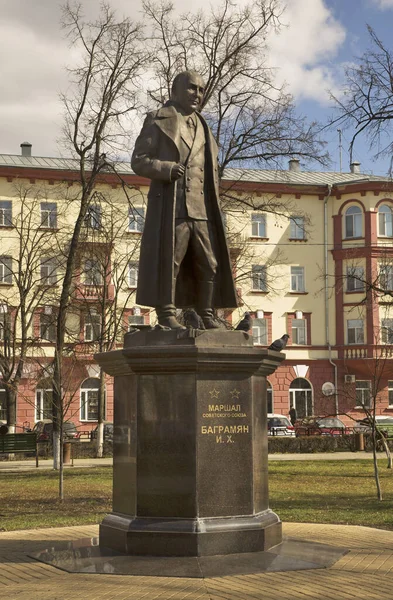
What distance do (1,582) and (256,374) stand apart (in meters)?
3.10

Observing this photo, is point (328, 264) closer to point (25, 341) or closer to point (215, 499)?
point (25, 341)

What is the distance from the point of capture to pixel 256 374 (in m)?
9.51

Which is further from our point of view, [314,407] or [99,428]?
[314,407]

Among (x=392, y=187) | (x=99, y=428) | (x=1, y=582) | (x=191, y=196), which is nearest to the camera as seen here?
(x=1, y=582)

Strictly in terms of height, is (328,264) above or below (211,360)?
above

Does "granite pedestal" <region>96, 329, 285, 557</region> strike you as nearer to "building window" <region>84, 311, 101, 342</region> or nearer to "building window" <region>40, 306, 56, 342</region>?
"building window" <region>84, 311, 101, 342</region>

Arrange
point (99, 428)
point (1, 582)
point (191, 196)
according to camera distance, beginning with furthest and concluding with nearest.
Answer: point (99, 428) → point (191, 196) → point (1, 582)

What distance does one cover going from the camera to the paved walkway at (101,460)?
27938 mm

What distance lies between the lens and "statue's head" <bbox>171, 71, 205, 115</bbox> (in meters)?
9.93

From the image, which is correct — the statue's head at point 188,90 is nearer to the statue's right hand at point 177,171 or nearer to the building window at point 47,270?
the statue's right hand at point 177,171

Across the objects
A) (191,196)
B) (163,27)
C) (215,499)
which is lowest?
(215,499)

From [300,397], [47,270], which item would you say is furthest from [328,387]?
[47,270]

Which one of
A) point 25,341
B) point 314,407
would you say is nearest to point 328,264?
point 314,407

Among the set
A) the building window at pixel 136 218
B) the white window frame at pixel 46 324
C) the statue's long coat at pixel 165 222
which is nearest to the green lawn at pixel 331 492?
the statue's long coat at pixel 165 222
